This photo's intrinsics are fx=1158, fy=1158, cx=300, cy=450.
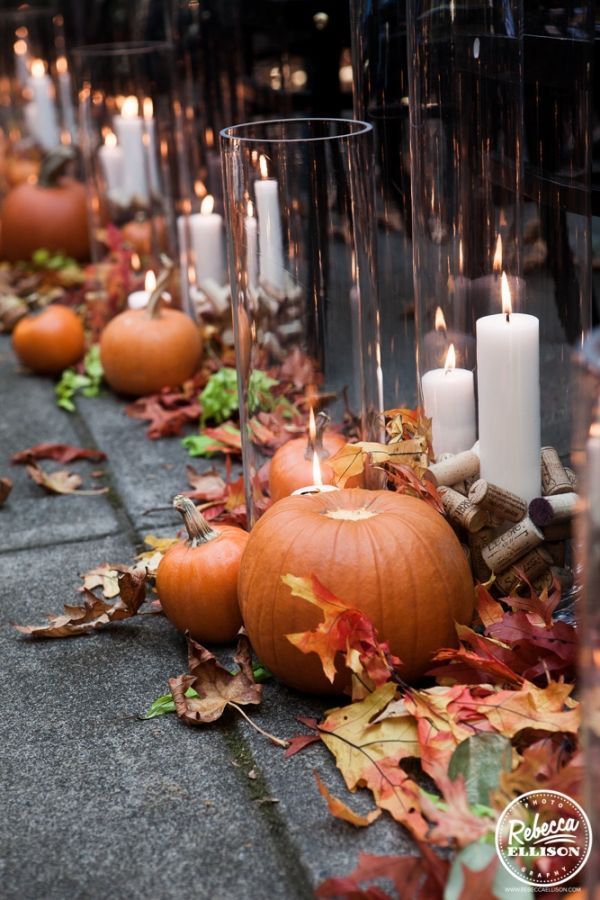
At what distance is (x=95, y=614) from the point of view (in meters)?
2.28

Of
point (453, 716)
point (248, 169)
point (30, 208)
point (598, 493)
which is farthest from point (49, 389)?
point (598, 493)

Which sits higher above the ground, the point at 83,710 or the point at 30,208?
the point at 30,208

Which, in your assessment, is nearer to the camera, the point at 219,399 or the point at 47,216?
the point at 219,399

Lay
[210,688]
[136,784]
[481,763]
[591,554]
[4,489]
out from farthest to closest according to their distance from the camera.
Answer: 1. [4,489]
2. [210,688]
3. [136,784]
4. [481,763]
5. [591,554]

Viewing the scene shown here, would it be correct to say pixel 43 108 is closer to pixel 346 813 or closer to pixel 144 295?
pixel 144 295

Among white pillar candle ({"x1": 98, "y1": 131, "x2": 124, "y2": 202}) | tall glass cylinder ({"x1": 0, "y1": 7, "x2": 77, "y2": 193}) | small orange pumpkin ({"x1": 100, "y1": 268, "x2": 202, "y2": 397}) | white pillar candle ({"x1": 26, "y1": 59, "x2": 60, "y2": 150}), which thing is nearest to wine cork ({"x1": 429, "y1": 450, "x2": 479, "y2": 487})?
small orange pumpkin ({"x1": 100, "y1": 268, "x2": 202, "y2": 397})

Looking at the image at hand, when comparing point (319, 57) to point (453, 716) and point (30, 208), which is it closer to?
point (30, 208)

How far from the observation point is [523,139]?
7.11 ft

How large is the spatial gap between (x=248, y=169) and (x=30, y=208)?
9.72 ft

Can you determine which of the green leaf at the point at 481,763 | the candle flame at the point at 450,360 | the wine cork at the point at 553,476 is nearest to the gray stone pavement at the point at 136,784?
the green leaf at the point at 481,763

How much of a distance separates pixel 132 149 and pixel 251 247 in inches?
81.3

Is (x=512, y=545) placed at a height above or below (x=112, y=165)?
below

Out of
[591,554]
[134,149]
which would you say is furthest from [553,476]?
[134,149]

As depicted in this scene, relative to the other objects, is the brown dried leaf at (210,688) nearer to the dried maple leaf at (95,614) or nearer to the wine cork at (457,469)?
the dried maple leaf at (95,614)
